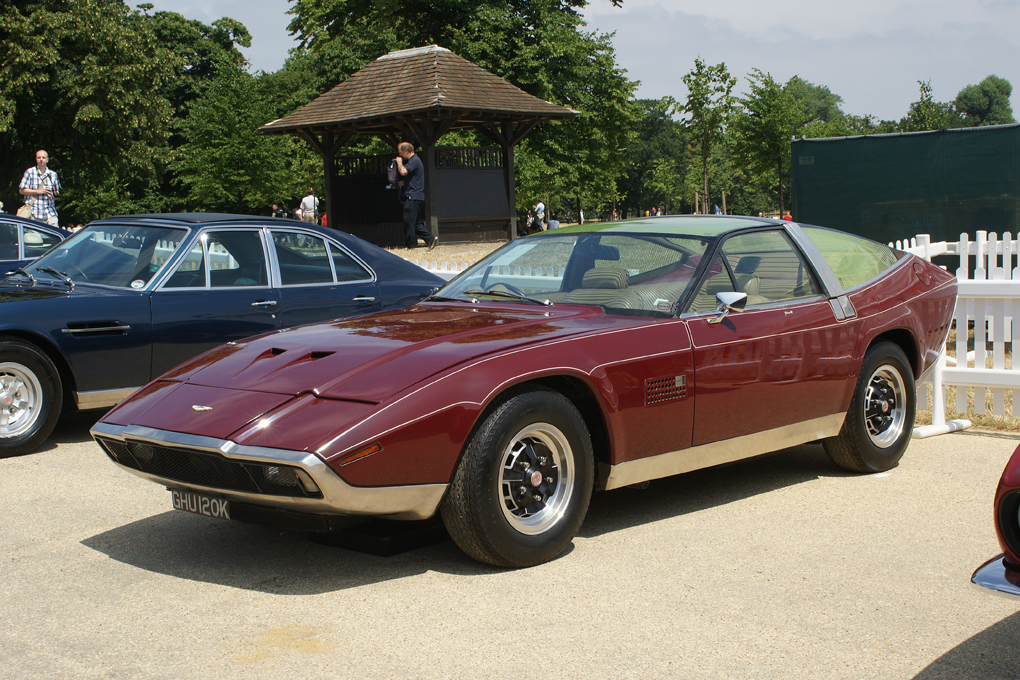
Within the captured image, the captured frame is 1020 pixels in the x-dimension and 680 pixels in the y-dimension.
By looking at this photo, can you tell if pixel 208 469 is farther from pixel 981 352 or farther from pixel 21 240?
pixel 21 240

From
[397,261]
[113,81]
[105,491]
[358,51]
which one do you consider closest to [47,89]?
[113,81]

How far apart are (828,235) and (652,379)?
7.43 ft

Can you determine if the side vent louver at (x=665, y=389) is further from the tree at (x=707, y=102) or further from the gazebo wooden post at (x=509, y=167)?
the tree at (x=707, y=102)

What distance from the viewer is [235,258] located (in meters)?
7.40

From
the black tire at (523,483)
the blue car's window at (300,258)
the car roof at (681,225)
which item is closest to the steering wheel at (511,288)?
the car roof at (681,225)

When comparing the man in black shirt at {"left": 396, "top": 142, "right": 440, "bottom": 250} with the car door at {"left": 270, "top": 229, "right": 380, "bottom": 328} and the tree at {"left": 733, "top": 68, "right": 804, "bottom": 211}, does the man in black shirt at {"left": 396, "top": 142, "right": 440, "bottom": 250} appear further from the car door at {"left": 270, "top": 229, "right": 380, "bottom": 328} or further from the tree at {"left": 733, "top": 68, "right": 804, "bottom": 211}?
the tree at {"left": 733, "top": 68, "right": 804, "bottom": 211}

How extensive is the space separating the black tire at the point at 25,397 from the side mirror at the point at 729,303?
14.2 ft

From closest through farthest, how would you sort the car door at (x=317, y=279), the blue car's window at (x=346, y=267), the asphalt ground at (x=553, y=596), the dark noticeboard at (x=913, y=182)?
the asphalt ground at (x=553, y=596) < the car door at (x=317, y=279) < the blue car's window at (x=346, y=267) < the dark noticeboard at (x=913, y=182)

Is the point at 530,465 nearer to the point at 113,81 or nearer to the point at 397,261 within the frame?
the point at 397,261

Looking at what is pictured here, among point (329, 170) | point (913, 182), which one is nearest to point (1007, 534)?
point (913, 182)

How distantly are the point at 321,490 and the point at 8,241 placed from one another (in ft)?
24.4

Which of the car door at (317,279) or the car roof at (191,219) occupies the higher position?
the car roof at (191,219)

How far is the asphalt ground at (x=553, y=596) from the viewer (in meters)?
3.28

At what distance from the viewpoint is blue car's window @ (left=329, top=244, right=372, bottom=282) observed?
7848 mm
